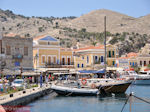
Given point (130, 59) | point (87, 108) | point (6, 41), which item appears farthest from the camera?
point (130, 59)

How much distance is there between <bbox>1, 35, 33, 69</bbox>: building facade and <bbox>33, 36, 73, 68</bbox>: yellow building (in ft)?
18.8

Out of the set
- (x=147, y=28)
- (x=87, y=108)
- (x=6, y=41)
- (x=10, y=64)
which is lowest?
(x=87, y=108)

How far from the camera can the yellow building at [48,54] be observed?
61969 millimetres

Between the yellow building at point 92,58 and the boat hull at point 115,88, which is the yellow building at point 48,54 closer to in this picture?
the yellow building at point 92,58

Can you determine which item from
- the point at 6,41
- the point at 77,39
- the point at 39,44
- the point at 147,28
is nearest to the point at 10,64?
the point at 6,41

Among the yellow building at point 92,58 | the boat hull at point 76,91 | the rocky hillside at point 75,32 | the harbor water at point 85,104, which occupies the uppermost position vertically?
Answer: the rocky hillside at point 75,32

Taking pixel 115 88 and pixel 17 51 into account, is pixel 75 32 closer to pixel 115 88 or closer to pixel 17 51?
pixel 17 51

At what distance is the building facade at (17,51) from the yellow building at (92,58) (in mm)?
14837

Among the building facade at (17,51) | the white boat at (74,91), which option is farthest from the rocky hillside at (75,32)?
the white boat at (74,91)

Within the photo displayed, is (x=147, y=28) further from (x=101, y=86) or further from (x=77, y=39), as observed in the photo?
(x=101, y=86)

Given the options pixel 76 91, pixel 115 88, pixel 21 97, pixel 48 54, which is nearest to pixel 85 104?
pixel 76 91

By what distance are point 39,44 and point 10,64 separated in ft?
34.5

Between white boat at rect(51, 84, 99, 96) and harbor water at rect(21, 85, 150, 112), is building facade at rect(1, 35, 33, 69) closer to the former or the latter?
white boat at rect(51, 84, 99, 96)

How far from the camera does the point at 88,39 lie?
14662cm
